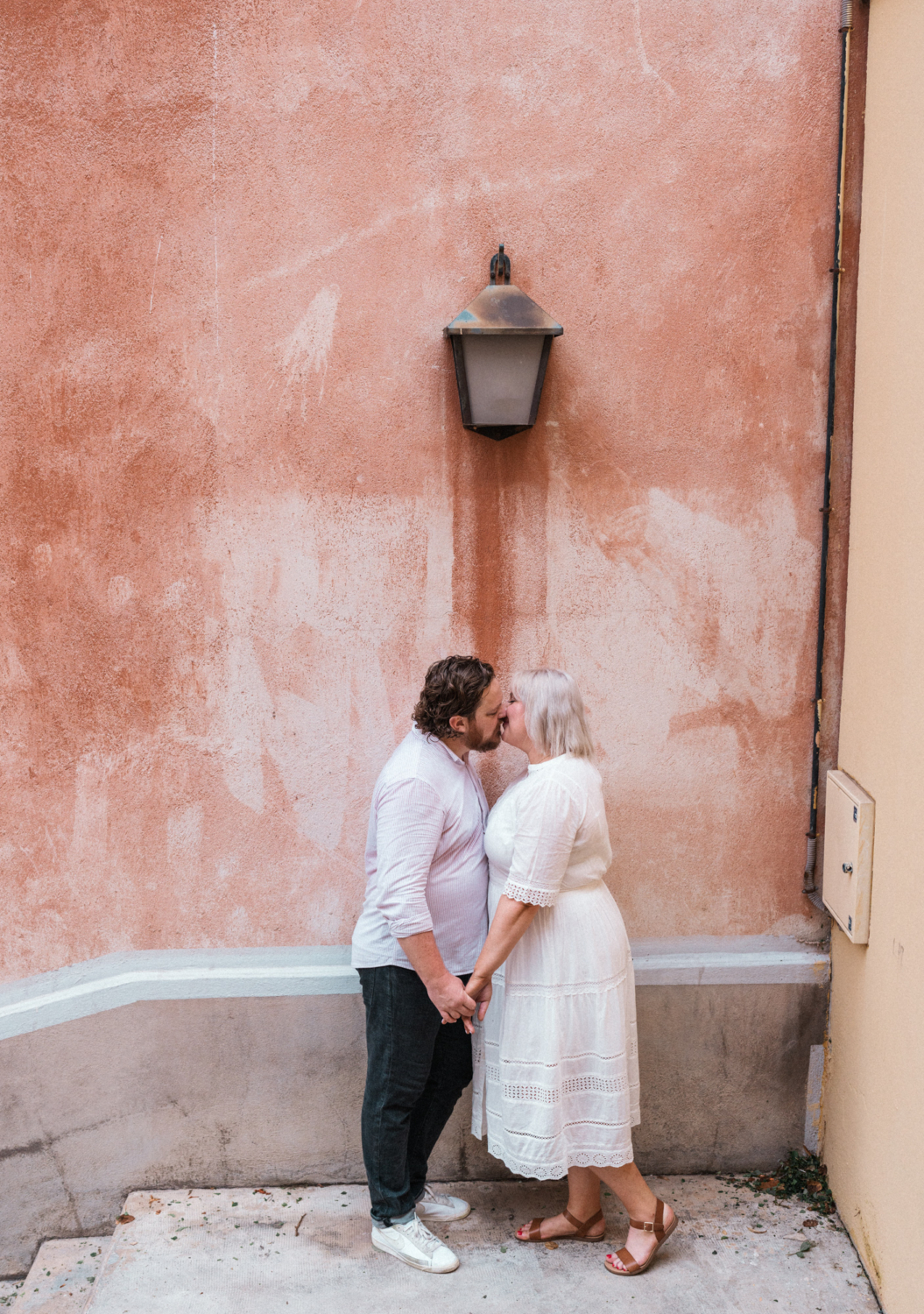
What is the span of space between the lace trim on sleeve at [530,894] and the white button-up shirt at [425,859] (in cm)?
27

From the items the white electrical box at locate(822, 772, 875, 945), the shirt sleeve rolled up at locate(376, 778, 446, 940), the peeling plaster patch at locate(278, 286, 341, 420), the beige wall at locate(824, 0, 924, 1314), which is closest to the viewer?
the beige wall at locate(824, 0, 924, 1314)

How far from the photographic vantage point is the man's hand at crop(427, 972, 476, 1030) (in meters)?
3.32

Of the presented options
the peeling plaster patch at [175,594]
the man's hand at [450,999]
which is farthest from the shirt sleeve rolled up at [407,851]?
the peeling plaster patch at [175,594]

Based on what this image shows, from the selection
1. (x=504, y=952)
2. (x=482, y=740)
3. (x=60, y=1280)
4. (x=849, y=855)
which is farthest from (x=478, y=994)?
(x=60, y=1280)

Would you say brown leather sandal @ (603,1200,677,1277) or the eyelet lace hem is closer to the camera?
the eyelet lace hem

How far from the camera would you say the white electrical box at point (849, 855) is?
3490 millimetres

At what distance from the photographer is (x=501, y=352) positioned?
347cm

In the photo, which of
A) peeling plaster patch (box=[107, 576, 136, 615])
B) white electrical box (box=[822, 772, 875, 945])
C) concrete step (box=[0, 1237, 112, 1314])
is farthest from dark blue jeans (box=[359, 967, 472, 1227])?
peeling plaster patch (box=[107, 576, 136, 615])

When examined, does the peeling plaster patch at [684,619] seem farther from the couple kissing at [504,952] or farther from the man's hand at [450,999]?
the man's hand at [450,999]

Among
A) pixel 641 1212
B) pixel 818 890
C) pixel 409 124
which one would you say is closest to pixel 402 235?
pixel 409 124

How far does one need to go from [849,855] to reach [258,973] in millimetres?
2127

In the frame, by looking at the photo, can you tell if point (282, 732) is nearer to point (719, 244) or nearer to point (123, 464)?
point (123, 464)

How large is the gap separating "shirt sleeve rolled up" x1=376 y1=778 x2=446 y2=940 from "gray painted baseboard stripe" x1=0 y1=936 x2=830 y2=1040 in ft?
2.22

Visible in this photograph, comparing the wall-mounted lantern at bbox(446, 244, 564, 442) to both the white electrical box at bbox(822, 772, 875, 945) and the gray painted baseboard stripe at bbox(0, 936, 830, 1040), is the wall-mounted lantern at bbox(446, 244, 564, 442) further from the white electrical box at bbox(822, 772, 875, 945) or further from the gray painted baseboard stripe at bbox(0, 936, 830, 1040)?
the gray painted baseboard stripe at bbox(0, 936, 830, 1040)
